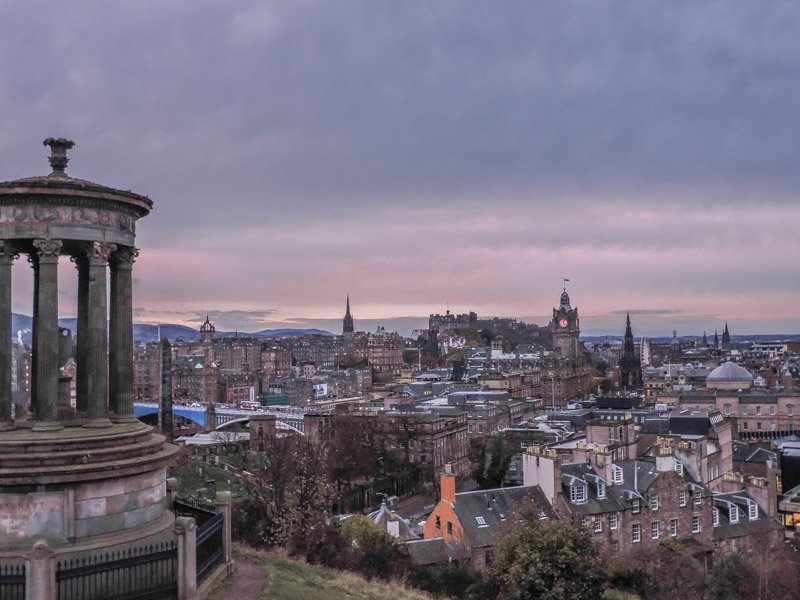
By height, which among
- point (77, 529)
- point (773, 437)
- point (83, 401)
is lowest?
point (773, 437)

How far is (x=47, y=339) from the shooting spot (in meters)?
15.3

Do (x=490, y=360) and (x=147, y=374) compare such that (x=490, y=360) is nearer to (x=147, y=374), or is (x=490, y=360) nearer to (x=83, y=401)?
(x=147, y=374)

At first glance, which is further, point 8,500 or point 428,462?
point 428,462

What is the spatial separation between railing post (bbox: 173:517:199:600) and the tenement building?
165 cm

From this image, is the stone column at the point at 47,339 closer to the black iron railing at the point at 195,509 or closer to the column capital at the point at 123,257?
the column capital at the point at 123,257

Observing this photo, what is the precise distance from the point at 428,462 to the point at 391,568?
48.4 metres

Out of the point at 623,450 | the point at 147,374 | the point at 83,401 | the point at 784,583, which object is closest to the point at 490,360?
the point at 147,374

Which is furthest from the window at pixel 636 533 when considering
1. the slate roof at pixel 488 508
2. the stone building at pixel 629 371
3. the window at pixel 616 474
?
the stone building at pixel 629 371

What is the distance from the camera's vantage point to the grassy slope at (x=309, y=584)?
53.6ft

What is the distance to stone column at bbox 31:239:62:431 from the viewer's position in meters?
15.2

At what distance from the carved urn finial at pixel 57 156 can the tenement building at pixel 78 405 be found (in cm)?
2

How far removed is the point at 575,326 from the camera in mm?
199125

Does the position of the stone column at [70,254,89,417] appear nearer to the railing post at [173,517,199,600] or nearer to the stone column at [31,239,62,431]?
the stone column at [31,239,62,431]

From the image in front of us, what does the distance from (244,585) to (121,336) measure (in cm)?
589
